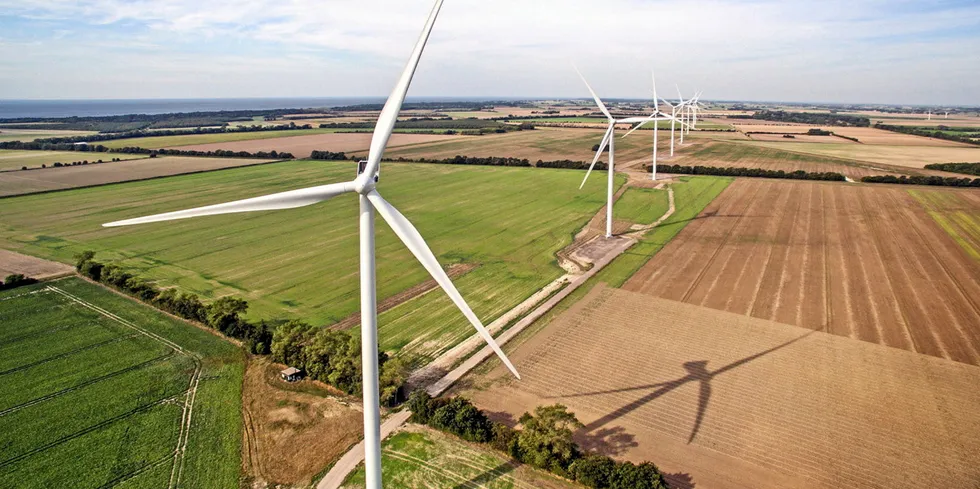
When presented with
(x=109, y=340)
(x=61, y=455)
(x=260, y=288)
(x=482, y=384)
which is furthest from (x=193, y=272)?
(x=482, y=384)

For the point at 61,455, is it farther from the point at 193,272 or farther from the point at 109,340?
the point at 193,272

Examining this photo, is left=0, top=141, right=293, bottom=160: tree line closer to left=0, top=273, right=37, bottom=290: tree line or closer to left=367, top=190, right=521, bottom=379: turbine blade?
left=0, top=273, right=37, bottom=290: tree line

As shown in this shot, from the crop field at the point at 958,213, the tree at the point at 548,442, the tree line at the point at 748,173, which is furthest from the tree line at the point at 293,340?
the tree line at the point at 748,173

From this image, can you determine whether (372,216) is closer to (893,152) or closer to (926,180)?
(926,180)

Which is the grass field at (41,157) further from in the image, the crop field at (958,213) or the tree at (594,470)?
the crop field at (958,213)

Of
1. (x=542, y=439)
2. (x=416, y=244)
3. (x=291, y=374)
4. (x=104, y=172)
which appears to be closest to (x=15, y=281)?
(x=291, y=374)
